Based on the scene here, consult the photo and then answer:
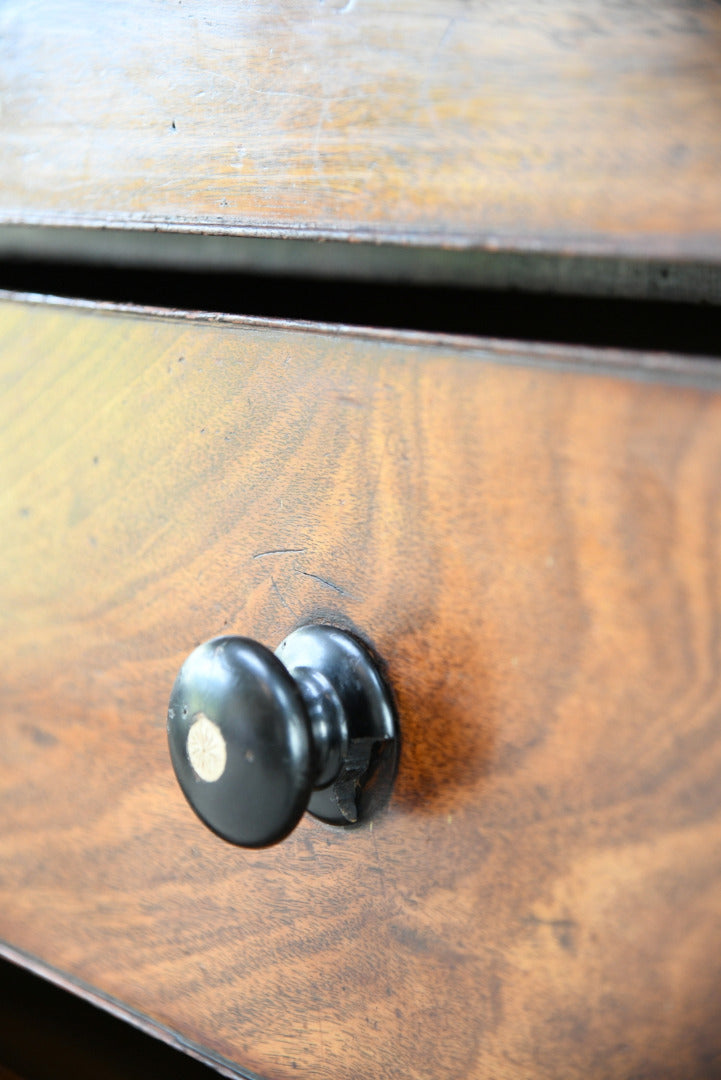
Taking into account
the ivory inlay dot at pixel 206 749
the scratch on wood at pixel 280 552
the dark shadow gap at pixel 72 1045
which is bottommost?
the dark shadow gap at pixel 72 1045

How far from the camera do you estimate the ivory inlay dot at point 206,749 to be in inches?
8.6

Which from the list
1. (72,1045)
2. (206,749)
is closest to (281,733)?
(206,749)

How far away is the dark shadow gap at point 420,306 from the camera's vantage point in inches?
7.9

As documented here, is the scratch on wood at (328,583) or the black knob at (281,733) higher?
the scratch on wood at (328,583)

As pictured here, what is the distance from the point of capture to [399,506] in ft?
0.76

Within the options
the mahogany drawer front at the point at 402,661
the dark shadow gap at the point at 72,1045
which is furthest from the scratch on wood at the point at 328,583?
the dark shadow gap at the point at 72,1045

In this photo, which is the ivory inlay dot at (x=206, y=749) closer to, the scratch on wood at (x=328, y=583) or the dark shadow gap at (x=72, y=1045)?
the scratch on wood at (x=328, y=583)

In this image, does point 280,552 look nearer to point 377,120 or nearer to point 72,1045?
point 377,120

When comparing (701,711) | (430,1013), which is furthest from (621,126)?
(430,1013)

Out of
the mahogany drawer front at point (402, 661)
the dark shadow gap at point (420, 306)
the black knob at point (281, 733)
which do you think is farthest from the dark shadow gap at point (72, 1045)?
the dark shadow gap at point (420, 306)

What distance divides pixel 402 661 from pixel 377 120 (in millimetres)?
138

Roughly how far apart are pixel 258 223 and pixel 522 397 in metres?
0.09

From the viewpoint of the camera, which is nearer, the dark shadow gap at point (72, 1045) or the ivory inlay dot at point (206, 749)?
the ivory inlay dot at point (206, 749)

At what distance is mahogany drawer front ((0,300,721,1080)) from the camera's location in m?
0.19
